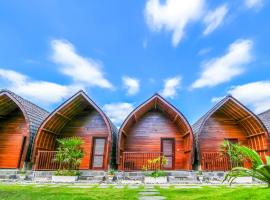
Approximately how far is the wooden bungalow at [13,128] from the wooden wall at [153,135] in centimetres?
597

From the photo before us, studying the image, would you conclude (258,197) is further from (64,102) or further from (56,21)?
(64,102)

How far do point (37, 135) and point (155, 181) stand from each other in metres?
7.17

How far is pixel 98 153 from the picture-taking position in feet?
52.2

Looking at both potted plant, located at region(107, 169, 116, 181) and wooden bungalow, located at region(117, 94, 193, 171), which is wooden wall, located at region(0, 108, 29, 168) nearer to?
potted plant, located at region(107, 169, 116, 181)

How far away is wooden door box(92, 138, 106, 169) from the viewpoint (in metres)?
15.7

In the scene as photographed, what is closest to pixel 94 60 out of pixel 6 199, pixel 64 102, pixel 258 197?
pixel 64 102

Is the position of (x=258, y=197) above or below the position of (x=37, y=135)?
below

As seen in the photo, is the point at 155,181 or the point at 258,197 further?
the point at 155,181

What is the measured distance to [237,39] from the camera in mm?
14328

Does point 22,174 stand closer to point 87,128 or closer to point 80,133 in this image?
point 80,133

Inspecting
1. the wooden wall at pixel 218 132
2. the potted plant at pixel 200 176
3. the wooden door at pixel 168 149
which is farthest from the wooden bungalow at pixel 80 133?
the wooden wall at pixel 218 132

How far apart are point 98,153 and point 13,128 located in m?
5.85

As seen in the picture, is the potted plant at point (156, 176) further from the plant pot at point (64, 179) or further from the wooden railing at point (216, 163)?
the plant pot at point (64, 179)

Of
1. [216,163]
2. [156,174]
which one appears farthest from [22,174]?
[216,163]
